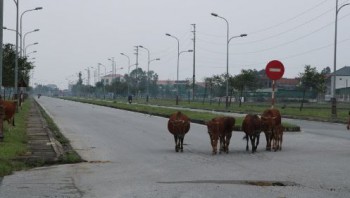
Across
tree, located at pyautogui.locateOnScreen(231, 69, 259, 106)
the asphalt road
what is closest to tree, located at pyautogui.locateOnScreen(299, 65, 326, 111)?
tree, located at pyautogui.locateOnScreen(231, 69, 259, 106)

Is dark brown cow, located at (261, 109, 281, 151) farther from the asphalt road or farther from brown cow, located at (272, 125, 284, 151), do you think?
the asphalt road

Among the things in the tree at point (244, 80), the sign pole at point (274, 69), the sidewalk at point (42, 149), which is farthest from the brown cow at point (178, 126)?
the tree at point (244, 80)

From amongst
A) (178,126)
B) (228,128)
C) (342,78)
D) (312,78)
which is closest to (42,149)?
(178,126)

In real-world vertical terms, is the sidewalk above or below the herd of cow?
below

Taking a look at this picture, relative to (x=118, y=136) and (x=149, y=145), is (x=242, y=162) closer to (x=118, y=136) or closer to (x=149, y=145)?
(x=149, y=145)

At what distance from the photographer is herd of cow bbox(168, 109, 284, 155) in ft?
52.3

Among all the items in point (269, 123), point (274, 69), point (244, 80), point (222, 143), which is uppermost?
point (244, 80)

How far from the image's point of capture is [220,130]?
52.4ft

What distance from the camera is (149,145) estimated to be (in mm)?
18703

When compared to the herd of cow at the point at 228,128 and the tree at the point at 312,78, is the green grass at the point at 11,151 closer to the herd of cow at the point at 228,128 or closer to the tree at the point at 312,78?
the herd of cow at the point at 228,128

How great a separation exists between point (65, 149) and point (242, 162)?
5.50 m

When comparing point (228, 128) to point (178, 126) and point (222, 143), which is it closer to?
point (222, 143)

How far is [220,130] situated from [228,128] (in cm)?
35

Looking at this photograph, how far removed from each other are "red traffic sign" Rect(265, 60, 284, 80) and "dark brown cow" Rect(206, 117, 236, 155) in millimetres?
5026
